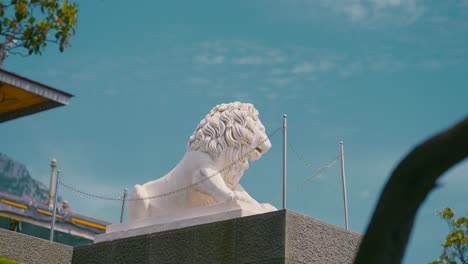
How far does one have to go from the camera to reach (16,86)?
6504 millimetres

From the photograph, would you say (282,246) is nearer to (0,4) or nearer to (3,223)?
(0,4)

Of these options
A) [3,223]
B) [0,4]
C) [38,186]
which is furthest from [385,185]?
[38,186]

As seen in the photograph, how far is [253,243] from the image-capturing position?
752 cm

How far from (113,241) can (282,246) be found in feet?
7.79

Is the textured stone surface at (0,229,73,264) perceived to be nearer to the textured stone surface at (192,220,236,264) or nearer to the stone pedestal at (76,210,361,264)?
the stone pedestal at (76,210,361,264)

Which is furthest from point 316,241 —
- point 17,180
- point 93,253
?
point 17,180

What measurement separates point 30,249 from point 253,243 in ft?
11.6

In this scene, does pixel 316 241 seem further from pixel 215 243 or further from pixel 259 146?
pixel 259 146

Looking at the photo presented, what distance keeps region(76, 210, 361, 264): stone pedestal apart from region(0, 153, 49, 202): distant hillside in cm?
7668

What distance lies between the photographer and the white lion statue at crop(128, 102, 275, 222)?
873 cm

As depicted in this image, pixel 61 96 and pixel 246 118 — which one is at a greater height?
pixel 246 118

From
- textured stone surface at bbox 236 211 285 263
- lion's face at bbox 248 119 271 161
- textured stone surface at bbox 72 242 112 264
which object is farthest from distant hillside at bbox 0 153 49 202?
textured stone surface at bbox 236 211 285 263

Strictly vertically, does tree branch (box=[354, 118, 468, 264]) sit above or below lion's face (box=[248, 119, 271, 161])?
below

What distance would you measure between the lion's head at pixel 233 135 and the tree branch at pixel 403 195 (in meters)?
6.34
